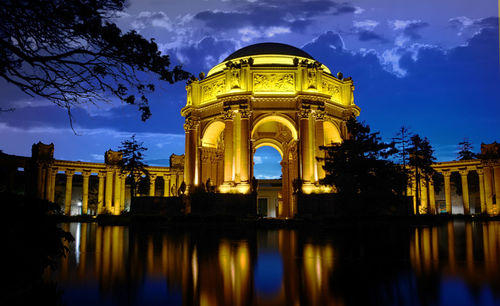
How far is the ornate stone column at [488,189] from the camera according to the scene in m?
46.5

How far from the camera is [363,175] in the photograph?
90.8 feet

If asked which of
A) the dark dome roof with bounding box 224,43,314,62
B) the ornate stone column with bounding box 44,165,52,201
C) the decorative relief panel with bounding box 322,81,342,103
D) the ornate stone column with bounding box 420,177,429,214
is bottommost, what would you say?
the ornate stone column with bounding box 420,177,429,214

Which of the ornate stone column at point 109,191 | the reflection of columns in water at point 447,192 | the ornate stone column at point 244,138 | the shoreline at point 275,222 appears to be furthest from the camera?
the ornate stone column at point 109,191

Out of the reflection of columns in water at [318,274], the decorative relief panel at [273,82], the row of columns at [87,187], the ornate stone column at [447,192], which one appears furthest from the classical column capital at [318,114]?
the reflection of columns in water at [318,274]

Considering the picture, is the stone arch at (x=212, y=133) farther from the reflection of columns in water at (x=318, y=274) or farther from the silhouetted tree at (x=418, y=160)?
the reflection of columns in water at (x=318, y=274)

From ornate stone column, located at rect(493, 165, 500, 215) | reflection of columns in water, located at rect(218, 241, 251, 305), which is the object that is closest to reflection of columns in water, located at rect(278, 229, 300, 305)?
reflection of columns in water, located at rect(218, 241, 251, 305)

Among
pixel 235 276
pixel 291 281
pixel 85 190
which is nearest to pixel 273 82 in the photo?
pixel 85 190

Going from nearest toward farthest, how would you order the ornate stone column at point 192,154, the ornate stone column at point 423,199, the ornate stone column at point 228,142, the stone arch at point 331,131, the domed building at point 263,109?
the domed building at point 263,109, the ornate stone column at point 228,142, the stone arch at point 331,131, the ornate stone column at point 192,154, the ornate stone column at point 423,199

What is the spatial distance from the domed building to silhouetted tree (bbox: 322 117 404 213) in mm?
6596

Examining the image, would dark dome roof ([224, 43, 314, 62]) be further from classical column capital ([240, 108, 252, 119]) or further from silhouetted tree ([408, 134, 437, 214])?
silhouetted tree ([408, 134, 437, 214])

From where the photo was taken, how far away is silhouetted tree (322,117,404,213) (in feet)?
88.6

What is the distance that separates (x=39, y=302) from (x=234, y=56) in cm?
4038

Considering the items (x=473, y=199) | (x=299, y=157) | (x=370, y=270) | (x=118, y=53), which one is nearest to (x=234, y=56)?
(x=299, y=157)

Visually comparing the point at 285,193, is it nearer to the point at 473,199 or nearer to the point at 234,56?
the point at 234,56
